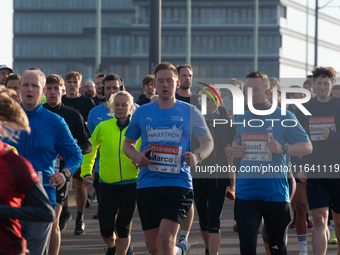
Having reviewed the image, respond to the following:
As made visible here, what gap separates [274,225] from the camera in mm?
5285

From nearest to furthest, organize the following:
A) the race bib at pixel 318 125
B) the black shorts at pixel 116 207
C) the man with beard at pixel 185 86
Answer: the black shorts at pixel 116 207 → the race bib at pixel 318 125 → the man with beard at pixel 185 86

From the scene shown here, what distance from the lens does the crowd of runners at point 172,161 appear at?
13.9ft

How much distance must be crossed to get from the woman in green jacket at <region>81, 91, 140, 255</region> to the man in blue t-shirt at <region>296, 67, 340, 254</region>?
186 centimetres

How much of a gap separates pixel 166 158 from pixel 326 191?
2125 millimetres

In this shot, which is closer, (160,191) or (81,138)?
(160,191)

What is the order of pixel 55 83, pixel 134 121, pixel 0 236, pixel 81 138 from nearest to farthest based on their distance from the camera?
pixel 0 236 < pixel 134 121 < pixel 81 138 < pixel 55 83

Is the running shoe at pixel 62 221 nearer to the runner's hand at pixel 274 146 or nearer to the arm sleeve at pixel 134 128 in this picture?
the arm sleeve at pixel 134 128

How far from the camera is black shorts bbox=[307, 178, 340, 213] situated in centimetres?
639

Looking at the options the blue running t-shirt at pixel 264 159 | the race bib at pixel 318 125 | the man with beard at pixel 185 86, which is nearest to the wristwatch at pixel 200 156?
the blue running t-shirt at pixel 264 159

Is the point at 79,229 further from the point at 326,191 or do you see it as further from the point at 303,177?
the point at 326,191

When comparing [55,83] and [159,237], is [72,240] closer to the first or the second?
[55,83]

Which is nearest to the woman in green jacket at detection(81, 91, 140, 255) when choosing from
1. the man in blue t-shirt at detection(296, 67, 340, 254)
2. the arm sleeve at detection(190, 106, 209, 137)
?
the arm sleeve at detection(190, 106, 209, 137)

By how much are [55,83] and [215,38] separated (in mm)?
61465

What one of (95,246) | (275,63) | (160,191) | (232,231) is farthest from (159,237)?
(275,63)
